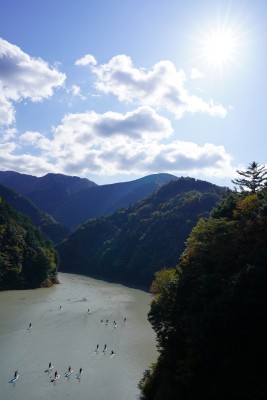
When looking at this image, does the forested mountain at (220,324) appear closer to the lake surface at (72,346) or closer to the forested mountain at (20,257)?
the lake surface at (72,346)

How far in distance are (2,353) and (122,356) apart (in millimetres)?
11598

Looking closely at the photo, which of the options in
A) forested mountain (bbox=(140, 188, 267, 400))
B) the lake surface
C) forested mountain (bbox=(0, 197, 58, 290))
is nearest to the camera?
forested mountain (bbox=(140, 188, 267, 400))

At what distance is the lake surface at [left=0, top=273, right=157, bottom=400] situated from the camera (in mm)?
29344

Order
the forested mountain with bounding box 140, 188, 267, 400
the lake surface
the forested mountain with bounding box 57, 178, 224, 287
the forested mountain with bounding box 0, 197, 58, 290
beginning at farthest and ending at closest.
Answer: the forested mountain with bounding box 57, 178, 224, 287
the forested mountain with bounding box 0, 197, 58, 290
the lake surface
the forested mountain with bounding box 140, 188, 267, 400

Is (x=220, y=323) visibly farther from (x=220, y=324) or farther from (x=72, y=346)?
(x=72, y=346)

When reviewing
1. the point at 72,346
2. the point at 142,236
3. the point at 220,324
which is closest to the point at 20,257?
the point at 72,346

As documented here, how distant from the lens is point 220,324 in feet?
70.6

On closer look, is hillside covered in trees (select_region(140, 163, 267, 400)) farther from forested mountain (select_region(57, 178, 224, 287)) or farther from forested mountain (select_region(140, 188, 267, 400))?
forested mountain (select_region(57, 178, 224, 287))

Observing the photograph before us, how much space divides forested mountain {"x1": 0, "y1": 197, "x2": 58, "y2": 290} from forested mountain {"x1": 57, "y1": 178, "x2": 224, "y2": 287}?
2991 cm

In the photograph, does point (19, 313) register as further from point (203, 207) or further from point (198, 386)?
point (203, 207)

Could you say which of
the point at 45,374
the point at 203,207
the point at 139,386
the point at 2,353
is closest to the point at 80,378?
the point at 45,374

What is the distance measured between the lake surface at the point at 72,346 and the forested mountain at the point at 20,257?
568 centimetres

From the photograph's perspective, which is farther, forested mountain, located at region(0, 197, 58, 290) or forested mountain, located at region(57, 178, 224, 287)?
forested mountain, located at region(57, 178, 224, 287)

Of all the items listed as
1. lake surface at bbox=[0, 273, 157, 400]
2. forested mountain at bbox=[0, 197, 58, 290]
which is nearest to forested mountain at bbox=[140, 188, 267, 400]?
lake surface at bbox=[0, 273, 157, 400]
